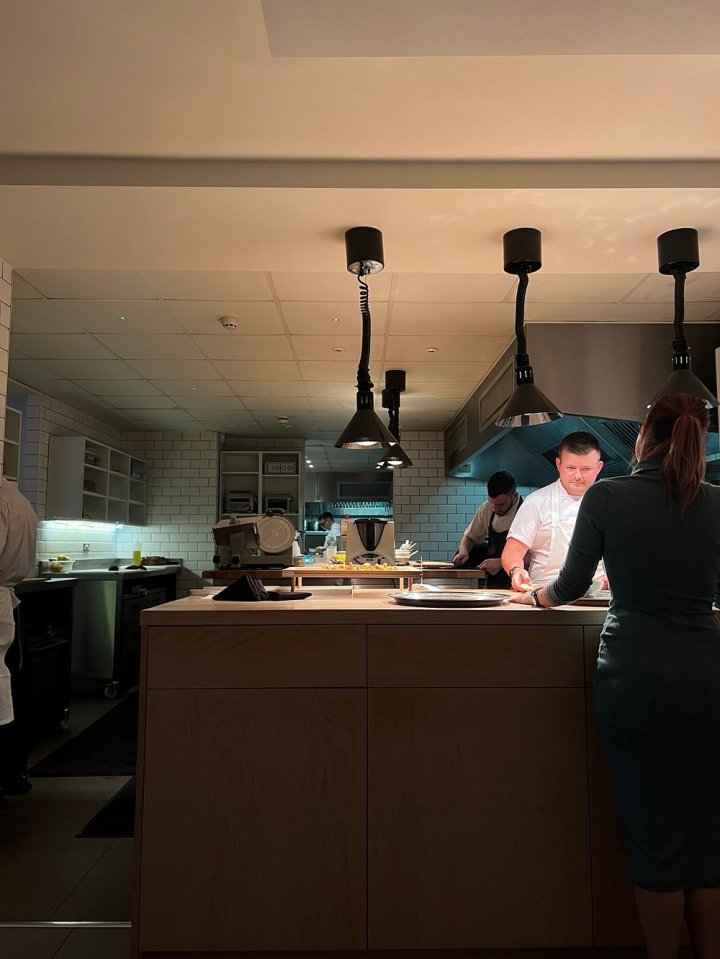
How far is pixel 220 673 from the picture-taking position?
2.20m

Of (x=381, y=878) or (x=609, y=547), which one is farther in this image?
(x=381, y=878)

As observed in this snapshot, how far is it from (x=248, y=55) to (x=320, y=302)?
2357mm

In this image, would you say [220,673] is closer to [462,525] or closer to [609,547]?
[609,547]

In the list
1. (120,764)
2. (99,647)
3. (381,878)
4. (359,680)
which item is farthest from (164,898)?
(99,647)

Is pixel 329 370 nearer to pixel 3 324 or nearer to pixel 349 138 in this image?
pixel 3 324

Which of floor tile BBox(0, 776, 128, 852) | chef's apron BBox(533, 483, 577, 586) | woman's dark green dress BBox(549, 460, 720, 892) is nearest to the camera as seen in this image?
woman's dark green dress BBox(549, 460, 720, 892)

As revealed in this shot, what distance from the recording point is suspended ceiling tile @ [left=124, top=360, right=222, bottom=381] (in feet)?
19.2

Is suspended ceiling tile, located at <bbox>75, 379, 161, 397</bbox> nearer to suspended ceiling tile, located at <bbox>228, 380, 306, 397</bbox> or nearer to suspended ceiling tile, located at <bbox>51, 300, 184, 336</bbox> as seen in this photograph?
suspended ceiling tile, located at <bbox>228, 380, 306, 397</bbox>

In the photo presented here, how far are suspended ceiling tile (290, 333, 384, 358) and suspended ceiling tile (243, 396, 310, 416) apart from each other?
5.03 feet

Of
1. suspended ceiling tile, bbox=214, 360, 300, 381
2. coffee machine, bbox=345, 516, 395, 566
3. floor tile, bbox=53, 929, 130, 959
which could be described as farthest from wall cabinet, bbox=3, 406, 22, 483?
floor tile, bbox=53, 929, 130, 959

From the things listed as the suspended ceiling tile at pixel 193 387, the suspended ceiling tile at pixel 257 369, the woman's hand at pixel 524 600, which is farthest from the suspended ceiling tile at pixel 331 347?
the woman's hand at pixel 524 600

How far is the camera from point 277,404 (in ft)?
24.7

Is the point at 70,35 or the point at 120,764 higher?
the point at 70,35

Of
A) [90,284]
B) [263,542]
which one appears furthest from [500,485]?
[90,284]
